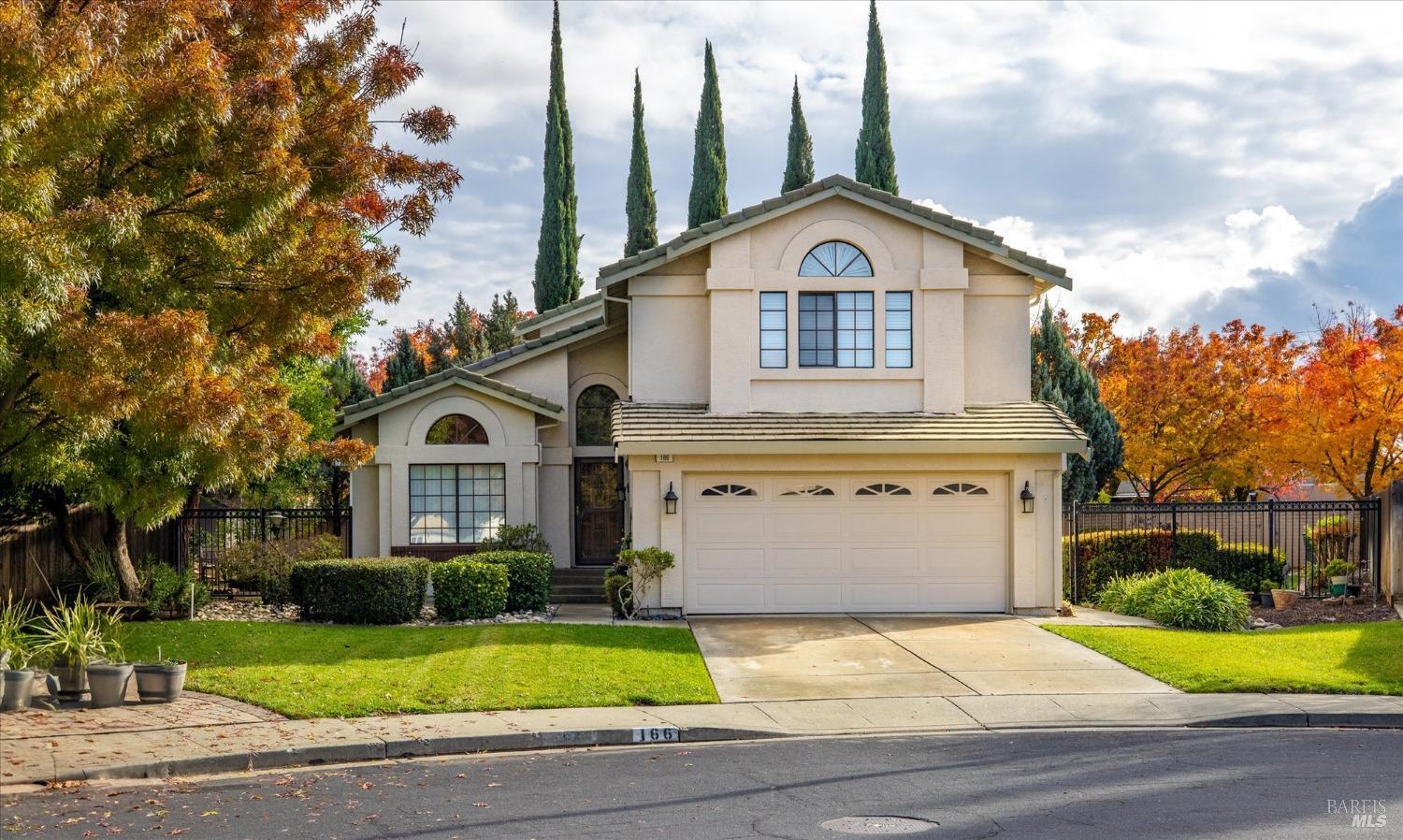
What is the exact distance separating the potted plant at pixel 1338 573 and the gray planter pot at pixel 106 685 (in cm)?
1868

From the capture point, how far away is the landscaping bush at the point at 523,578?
18.6 m

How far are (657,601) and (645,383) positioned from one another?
12.1 ft

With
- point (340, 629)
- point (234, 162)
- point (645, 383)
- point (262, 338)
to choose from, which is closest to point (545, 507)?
point (645, 383)

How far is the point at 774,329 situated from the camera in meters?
19.6

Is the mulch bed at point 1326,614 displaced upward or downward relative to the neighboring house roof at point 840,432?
downward

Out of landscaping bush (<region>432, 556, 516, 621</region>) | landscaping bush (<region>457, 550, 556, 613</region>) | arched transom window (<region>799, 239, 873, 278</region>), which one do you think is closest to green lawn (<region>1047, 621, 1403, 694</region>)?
arched transom window (<region>799, 239, 873, 278</region>)

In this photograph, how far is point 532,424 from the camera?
21.7 m

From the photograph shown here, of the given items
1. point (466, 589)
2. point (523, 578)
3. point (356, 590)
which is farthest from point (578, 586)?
point (356, 590)

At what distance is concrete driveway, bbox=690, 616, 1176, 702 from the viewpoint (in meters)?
13.4

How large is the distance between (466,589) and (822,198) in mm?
8275

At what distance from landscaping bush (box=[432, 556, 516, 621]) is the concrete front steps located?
299cm

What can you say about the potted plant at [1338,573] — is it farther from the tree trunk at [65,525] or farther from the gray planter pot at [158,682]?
the tree trunk at [65,525]

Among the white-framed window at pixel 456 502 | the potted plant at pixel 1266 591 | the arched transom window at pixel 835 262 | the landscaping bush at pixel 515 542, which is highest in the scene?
the arched transom window at pixel 835 262

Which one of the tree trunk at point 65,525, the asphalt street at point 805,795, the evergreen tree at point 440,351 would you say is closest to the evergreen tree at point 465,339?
the evergreen tree at point 440,351
